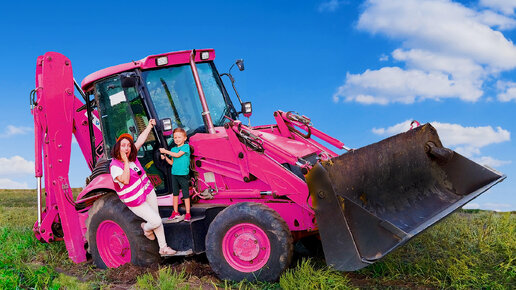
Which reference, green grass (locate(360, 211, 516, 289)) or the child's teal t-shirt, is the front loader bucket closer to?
green grass (locate(360, 211, 516, 289))

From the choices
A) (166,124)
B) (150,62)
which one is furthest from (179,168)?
(150,62)

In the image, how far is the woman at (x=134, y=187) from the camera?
6.67 m

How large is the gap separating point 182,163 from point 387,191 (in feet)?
8.89

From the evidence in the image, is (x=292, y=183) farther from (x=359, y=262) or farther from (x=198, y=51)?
(x=198, y=51)

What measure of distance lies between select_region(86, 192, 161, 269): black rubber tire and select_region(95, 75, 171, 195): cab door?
554 mm

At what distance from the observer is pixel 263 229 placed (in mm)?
5867

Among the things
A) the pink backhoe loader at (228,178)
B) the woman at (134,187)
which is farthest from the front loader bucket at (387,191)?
the woman at (134,187)

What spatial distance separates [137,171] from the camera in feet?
22.4

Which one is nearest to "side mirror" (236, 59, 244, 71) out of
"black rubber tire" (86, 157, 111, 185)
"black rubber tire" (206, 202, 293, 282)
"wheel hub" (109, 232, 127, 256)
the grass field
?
"black rubber tire" (86, 157, 111, 185)

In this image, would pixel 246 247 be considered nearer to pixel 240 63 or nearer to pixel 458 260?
pixel 458 260

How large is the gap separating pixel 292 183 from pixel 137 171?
2160 mm

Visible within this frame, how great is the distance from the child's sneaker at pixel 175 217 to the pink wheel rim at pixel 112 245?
2.61 feet

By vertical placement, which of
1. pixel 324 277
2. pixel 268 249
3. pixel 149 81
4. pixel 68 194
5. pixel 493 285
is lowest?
pixel 493 285

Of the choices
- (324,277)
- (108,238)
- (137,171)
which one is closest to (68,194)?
(108,238)
